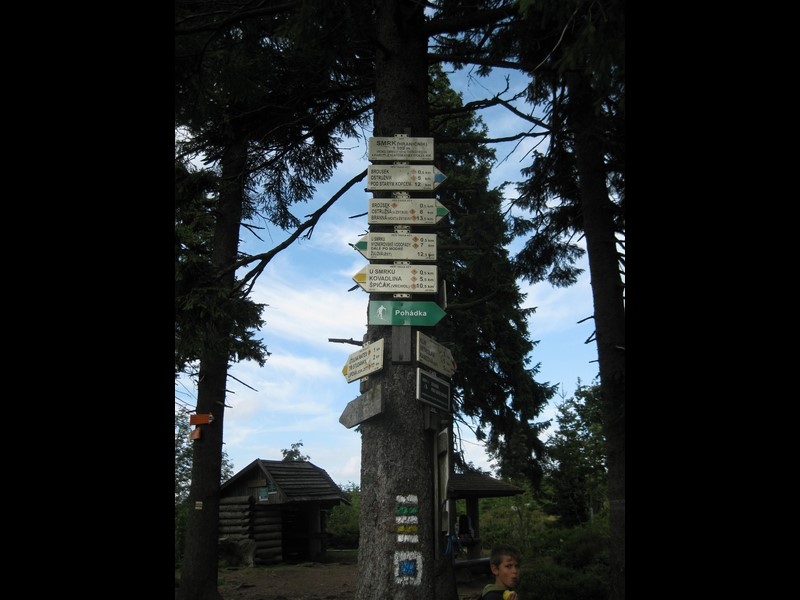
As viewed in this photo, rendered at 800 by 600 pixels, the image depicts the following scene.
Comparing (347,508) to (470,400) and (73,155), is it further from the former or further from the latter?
(73,155)

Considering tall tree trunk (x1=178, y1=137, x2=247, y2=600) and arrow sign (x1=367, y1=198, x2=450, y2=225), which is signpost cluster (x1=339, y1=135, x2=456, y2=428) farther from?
tall tree trunk (x1=178, y1=137, x2=247, y2=600)

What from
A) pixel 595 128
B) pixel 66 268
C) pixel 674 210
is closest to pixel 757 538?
pixel 674 210

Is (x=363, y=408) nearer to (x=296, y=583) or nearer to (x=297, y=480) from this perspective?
(x=296, y=583)

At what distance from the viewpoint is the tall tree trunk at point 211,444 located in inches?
531

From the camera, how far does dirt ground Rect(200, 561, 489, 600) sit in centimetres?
1633

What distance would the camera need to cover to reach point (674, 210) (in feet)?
8.25

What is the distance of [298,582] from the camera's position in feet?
62.1

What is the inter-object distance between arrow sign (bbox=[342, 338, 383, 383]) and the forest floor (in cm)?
887

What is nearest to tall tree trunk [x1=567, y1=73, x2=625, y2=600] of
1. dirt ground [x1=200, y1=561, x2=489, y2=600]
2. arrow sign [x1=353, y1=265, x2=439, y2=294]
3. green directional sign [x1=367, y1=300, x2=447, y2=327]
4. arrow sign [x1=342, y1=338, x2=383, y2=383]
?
arrow sign [x1=353, y1=265, x2=439, y2=294]

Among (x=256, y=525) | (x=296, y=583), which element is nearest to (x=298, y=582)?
(x=296, y=583)

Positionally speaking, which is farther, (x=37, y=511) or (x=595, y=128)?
(x=595, y=128)

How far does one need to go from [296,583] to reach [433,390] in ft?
46.9

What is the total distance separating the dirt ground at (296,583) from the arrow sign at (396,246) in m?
11.8

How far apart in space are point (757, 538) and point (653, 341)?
739mm
